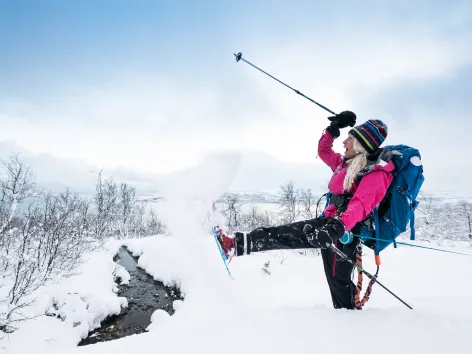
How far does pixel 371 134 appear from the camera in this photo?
8.98ft

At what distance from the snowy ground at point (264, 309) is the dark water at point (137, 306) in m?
0.52

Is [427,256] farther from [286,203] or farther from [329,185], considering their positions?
[286,203]

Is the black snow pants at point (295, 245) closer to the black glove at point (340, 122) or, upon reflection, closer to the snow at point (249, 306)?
the snow at point (249, 306)

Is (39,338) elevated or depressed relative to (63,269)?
depressed

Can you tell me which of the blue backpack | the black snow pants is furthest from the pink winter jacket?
the black snow pants

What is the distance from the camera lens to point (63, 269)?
1102 cm

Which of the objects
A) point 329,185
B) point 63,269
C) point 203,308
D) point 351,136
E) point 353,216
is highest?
point 351,136

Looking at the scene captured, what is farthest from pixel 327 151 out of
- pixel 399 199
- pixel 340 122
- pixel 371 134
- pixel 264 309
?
pixel 264 309

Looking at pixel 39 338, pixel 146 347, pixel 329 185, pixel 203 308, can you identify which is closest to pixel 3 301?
pixel 39 338

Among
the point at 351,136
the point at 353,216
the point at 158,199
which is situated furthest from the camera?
the point at 158,199

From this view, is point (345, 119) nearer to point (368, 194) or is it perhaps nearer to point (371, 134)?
point (371, 134)

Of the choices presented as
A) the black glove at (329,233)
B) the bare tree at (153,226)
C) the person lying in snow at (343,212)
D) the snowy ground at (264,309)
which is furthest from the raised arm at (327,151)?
the bare tree at (153,226)

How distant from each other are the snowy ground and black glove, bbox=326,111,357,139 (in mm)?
2176

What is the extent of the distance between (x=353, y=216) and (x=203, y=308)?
371 inches
